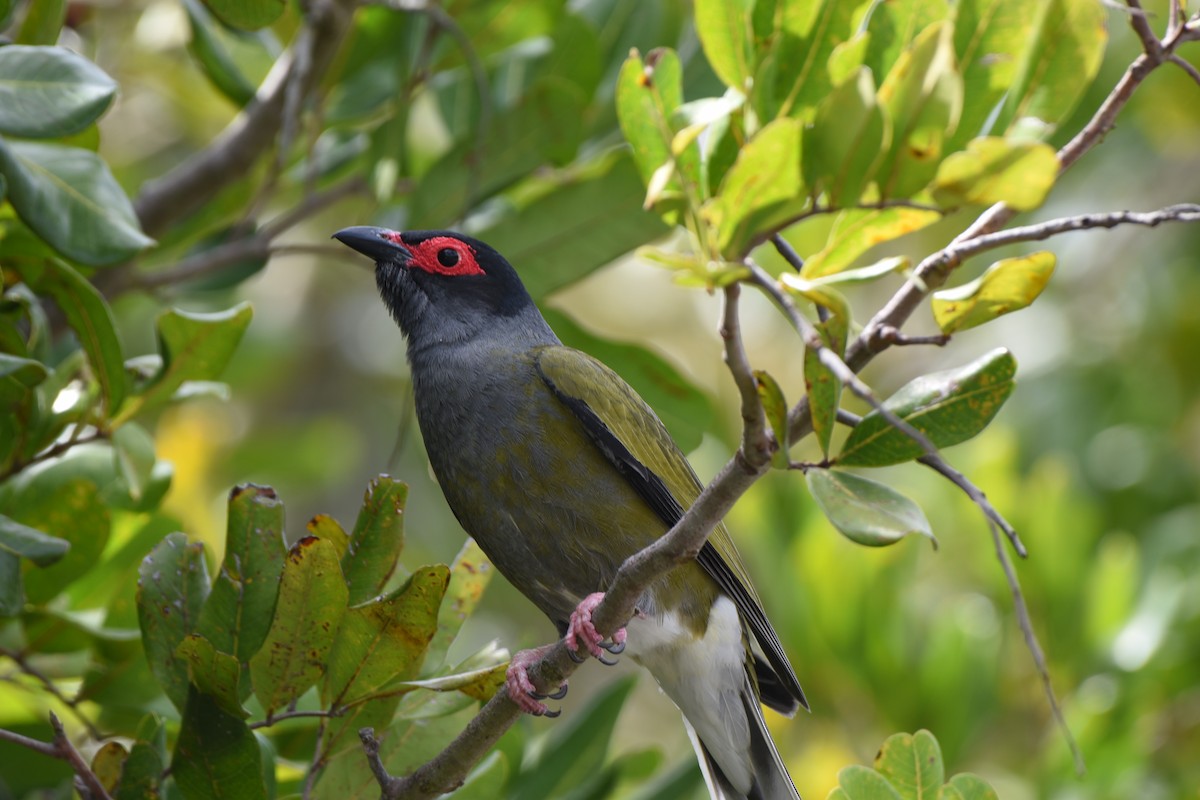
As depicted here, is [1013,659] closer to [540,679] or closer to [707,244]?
[540,679]

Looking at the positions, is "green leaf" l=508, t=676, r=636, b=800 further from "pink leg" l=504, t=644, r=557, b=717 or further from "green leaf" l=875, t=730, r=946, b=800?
"green leaf" l=875, t=730, r=946, b=800

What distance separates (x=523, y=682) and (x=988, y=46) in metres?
1.48

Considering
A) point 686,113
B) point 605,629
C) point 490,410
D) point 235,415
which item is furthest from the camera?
point 235,415

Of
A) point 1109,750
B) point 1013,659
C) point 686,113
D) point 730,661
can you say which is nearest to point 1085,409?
point 1013,659

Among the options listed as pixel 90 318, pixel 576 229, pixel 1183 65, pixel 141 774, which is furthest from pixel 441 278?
pixel 1183 65

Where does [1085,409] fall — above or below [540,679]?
below

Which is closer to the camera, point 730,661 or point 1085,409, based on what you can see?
point 730,661

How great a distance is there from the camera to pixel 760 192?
1.81 m

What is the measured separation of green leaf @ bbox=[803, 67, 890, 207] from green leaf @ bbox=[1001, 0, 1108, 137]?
0.88 feet

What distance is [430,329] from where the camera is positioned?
3666 millimetres

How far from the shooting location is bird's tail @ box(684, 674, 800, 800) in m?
3.52

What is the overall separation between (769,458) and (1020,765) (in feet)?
12.2

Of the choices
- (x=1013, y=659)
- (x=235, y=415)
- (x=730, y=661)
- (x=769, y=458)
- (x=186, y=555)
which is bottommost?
(x=235, y=415)

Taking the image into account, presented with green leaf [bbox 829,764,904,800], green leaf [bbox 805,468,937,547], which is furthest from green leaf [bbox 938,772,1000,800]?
green leaf [bbox 805,468,937,547]
